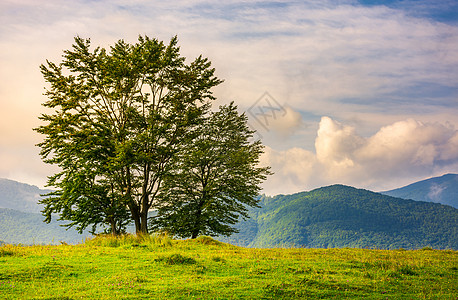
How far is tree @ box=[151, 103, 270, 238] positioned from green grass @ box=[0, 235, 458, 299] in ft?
60.5

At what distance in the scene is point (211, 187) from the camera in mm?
40812

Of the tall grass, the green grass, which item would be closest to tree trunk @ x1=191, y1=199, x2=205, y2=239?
the tall grass

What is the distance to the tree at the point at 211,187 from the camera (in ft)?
135

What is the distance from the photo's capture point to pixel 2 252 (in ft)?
68.4

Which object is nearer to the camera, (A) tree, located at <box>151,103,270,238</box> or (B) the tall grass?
(B) the tall grass

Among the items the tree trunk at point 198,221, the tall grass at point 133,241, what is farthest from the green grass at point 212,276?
the tree trunk at point 198,221

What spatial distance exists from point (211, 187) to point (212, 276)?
24894 mm

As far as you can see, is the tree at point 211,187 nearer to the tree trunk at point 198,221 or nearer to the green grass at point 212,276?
the tree trunk at point 198,221

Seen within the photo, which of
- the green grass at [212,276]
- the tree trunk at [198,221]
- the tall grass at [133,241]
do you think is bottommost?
the green grass at [212,276]

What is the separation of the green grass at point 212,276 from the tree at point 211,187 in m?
18.4

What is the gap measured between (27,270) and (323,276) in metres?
12.3

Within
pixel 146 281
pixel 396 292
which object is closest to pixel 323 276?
pixel 396 292

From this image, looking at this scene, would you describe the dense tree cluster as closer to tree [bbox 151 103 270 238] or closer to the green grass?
tree [bbox 151 103 270 238]

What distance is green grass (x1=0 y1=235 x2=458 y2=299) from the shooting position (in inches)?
515
